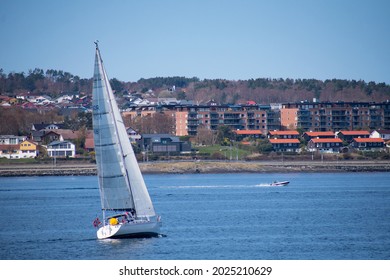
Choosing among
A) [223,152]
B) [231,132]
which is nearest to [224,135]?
[231,132]

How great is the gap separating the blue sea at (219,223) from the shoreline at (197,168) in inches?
582

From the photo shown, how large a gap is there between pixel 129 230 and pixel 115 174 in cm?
216

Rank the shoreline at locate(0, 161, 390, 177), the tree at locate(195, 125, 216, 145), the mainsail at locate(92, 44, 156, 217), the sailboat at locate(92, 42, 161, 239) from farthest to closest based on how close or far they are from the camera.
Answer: the tree at locate(195, 125, 216, 145) → the shoreline at locate(0, 161, 390, 177) → the mainsail at locate(92, 44, 156, 217) → the sailboat at locate(92, 42, 161, 239)

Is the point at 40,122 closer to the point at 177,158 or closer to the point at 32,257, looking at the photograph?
the point at 177,158

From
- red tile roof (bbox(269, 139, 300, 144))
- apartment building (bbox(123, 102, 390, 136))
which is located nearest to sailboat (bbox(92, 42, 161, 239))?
red tile roof (bbox(269, 139, 300, 144))

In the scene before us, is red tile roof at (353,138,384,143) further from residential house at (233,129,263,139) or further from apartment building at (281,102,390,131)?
apartment building at (281,102,390,131)

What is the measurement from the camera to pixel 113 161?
3058 cm

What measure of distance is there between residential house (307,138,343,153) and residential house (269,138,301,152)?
5.71 ft

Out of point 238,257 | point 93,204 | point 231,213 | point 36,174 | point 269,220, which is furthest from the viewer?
point 36,174

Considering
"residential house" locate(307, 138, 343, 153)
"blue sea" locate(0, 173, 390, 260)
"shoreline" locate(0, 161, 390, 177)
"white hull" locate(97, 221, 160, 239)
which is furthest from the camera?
"residential house" locate(307, 138, 343, 153)

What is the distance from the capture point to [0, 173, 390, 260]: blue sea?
28406 mm
